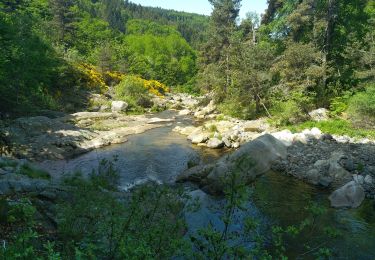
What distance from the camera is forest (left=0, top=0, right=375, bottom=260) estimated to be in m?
4.78

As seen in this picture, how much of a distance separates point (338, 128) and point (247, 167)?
12.0 metres

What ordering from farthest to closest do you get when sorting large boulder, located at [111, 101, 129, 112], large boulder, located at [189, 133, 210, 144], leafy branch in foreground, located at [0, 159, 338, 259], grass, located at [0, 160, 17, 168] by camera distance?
large boulder, located at [111, 101, 129, 112]
large boulder, located at [189, 133, 210, 144]
grass, located at [0, 160, 17, 168]
leafy branch in foreground, located at [0, 159, 338, 259]

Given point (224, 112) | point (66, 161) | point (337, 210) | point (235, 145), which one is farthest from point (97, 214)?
point (224, 112)

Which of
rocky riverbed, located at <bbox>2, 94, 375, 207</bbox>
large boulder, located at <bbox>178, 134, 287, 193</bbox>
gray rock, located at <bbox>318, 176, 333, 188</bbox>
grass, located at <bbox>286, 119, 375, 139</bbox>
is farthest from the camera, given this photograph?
grass, located at <bbox>286, 119, 375, 139</bbox>

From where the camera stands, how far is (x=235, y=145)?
23.2m

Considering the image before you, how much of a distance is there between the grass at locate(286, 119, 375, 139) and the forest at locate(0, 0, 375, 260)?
12cm

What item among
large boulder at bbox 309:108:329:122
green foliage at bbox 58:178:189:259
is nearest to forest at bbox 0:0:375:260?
green foliage at bbox 58:178:189:259

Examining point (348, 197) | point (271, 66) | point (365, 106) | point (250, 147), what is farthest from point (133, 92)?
point (348, 197)

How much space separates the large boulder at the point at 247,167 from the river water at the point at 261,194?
1.74 feet

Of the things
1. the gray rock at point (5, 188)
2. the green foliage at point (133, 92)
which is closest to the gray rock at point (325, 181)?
the gray rock at point (5, 188)

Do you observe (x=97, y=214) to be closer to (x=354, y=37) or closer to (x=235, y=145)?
(x=235, y=145)

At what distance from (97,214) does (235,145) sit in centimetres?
1869

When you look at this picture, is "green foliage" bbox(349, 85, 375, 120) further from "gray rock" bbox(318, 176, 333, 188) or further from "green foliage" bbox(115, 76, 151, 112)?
"green foliage" bbox(115, 76, 151, 112)

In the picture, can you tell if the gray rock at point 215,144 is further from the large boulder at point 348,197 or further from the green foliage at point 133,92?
the green foliage at point 133,92
